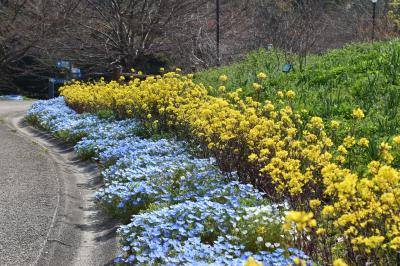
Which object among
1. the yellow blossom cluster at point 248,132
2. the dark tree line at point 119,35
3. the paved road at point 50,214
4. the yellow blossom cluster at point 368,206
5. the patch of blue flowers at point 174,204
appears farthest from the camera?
the dark tree line at point 119,35

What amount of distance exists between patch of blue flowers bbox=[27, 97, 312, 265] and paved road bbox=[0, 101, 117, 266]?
11.5 inches

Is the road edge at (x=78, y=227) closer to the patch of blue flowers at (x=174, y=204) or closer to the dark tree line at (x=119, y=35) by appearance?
the patch of blue flowers at (x=174, y=204)

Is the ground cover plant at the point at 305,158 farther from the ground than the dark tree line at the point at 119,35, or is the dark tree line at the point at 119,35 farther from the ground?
the dark tree line at the point at 119,35


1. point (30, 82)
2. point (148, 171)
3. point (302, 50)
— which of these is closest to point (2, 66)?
point (30, 82)

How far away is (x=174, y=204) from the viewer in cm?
540

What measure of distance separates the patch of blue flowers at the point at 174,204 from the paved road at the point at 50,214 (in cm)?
29

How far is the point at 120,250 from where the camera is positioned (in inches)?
196

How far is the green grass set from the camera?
6956 mm

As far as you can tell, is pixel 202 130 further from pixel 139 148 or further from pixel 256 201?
pixel 256 201

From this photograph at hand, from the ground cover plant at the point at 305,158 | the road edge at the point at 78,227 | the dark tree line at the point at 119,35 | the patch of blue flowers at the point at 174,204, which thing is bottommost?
the road edge at the point at 78,227

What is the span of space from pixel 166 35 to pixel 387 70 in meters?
19.8

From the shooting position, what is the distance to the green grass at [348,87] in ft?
22.8

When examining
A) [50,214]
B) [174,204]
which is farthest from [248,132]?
[50,214]

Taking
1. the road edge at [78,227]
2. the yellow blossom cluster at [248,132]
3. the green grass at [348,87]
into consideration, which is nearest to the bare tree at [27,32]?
the green grass at [348,87]
